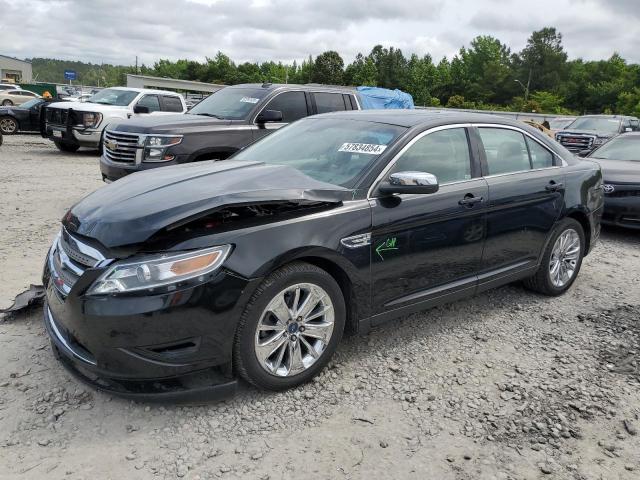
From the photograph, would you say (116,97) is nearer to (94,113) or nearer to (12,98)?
(94,113)

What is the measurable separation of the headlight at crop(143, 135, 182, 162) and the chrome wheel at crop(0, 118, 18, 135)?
13.8 meters

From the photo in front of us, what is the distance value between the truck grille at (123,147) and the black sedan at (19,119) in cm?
1235

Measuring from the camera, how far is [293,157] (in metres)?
4.05

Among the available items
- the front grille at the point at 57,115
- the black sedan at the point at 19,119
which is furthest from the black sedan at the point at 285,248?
the black sedan at the point at 19,119

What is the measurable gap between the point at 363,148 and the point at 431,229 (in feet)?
2.42

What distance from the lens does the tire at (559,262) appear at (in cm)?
479

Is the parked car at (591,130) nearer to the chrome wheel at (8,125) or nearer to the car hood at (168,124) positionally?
the car hood at (168,124)

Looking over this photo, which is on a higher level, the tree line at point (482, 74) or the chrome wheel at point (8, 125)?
the tree line at point (482, 74)

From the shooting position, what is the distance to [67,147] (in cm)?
1443

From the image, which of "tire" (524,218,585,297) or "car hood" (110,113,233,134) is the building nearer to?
"car hood" (110,113,233,134)

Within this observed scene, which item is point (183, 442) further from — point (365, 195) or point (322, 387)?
point (365, 195)

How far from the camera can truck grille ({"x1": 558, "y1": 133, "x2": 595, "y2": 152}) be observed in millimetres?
16031

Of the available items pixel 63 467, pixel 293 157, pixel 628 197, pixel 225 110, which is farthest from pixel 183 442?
pixel 628 197

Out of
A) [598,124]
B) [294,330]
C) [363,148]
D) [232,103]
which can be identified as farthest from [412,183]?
[598,124]
